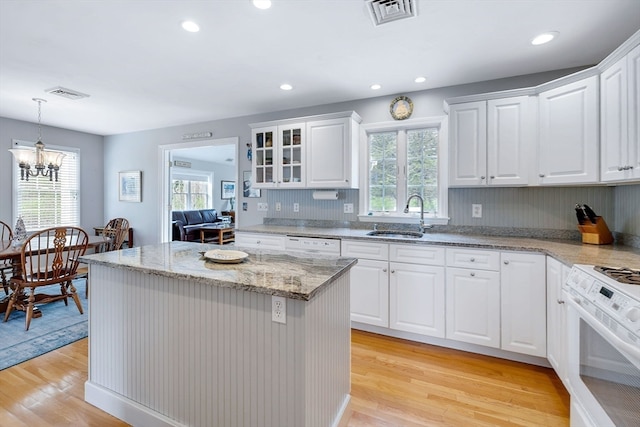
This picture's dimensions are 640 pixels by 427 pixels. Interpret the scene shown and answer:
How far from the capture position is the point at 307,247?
122 inches

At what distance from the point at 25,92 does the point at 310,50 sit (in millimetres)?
3238

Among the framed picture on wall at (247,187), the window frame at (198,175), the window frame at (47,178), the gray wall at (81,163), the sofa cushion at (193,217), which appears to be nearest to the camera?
the framed picture on wall at (247,187)

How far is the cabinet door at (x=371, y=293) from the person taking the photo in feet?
9.14

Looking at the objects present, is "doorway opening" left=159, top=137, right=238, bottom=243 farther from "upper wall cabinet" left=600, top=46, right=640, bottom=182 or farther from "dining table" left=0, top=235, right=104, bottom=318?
"upper wall cabinet" left=600, top=46, right=640, bottom=182

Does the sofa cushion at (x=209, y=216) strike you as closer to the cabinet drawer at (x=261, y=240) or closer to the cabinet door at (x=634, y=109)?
the cabinet drawer at (x=261, y=240)

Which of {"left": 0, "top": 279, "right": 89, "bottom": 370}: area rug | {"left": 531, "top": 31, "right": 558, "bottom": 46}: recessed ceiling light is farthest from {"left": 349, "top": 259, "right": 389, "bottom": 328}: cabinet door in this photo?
{"left": 0, "top": 279, "right": 89, "bottom": 370}: area rug

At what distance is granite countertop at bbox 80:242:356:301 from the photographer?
1312mm

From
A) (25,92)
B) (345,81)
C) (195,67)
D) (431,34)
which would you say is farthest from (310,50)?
(25,92)

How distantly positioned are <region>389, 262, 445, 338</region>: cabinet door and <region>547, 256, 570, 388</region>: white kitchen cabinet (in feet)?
2.36

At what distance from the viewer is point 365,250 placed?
112 inches

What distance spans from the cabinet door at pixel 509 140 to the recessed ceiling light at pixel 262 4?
1.99 metres

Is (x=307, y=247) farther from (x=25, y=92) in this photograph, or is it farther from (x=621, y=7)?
(x=25, y=92)

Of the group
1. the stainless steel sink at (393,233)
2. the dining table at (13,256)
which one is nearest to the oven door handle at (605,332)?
the stainless steel sink at (393,233)

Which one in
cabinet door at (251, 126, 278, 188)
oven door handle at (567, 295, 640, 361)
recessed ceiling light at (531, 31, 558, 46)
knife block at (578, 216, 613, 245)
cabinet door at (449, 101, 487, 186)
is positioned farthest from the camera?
cabinet door at (251, 126, 278, 188)
